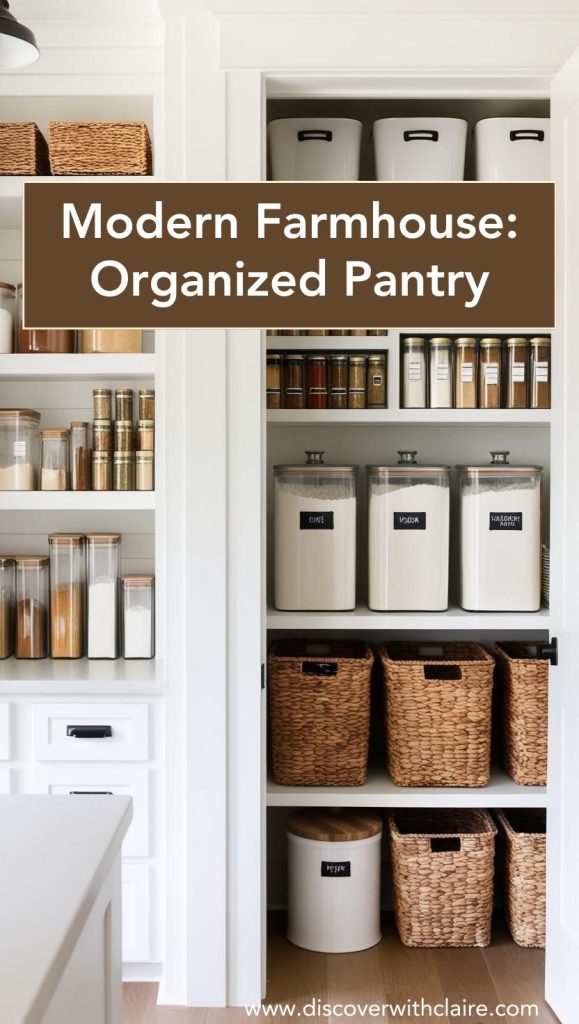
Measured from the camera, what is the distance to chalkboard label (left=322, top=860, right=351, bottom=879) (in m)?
2.48

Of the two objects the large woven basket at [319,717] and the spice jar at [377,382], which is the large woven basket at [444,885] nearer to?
the large woven basket at [319,717]

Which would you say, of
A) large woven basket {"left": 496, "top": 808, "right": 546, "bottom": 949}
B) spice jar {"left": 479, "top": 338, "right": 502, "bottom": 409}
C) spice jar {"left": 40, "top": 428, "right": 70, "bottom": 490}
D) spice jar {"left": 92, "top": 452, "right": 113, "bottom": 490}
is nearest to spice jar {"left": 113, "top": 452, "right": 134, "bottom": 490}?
spice jar {"left": 92, "top": 452, "right": 113, "bottom": 490}

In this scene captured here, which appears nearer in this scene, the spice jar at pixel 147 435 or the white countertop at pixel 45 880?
the white countertop at pixel 45 880

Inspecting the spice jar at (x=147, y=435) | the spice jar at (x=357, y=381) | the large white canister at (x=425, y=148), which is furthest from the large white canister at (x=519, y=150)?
the spice jar at (x=147, y=435)

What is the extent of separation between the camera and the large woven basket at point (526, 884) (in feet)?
8.14

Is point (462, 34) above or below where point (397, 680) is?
above

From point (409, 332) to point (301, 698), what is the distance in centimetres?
104

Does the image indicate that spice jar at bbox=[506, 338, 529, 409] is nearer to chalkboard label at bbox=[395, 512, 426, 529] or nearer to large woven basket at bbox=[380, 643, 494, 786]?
chalkboard label at bbox=[395, 512, 426, 529]

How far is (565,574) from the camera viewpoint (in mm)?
2150

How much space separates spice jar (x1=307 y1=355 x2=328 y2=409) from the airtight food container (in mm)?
179

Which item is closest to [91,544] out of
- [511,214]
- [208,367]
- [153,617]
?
[153,617]

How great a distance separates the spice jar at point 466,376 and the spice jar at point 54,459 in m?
→ 1.10

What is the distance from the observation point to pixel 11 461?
100 inches

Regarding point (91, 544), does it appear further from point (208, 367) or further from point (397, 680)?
point (397, 680)
